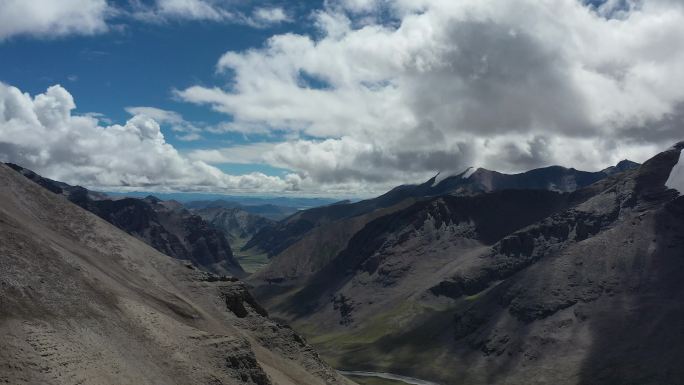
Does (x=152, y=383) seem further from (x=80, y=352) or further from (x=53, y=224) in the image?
(x=53, y=224)

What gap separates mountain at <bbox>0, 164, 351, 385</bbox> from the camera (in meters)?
63.8

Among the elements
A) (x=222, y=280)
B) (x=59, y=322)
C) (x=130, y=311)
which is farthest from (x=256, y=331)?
(x=59, y=322)

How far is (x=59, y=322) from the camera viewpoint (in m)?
70.1

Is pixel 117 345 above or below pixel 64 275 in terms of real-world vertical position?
Result: below

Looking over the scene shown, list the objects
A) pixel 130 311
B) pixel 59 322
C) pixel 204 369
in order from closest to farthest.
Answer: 1. pixel 59 322
2. pixel 204 369
3. pixel 130 311

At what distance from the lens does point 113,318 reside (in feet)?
269

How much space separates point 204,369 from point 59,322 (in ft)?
68.8

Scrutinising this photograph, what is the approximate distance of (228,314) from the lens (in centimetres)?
13250

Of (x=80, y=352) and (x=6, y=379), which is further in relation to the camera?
(x=80, y=352)

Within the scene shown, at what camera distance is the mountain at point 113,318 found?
63750 mm

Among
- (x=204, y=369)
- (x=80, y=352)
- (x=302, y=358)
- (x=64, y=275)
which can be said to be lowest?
(x=302, y=358)

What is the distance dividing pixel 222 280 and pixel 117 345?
7605 cm

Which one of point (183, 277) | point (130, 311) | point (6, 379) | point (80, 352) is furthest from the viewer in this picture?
point (183, 277)

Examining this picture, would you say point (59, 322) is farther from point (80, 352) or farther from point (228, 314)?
point (228, 314)
